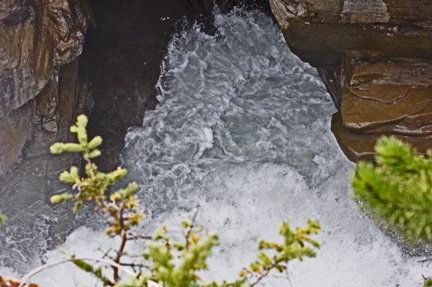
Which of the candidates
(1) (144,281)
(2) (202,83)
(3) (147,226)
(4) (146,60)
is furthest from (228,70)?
(1) (144,281)

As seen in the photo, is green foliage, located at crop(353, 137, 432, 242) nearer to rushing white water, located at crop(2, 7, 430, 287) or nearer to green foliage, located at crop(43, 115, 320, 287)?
green foliage, located at crop(43, 115, 320, 287)

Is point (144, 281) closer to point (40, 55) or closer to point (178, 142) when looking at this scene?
point (40, 55)

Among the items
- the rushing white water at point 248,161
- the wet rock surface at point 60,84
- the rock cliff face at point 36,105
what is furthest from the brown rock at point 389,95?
the rock cliff face at point 36,105

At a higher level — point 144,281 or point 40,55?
point 40,55

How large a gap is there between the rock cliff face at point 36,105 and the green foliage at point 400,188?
3.96 m

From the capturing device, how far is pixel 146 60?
716cm

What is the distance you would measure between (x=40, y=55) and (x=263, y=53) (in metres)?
3.15

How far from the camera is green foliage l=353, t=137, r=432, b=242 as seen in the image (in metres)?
2.43

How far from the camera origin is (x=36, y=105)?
5.77 m

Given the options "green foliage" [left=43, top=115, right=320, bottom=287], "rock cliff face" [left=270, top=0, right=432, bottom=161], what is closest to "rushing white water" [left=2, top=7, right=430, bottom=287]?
"rock cliff face" [left=270, top=0, right=432, bottom=161]

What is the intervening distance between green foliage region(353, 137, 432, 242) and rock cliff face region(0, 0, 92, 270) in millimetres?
3958

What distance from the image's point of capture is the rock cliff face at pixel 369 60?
5.03 metres

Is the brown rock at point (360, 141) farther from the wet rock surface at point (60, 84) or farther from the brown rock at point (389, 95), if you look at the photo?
the wet rock surface at point (60, 84)

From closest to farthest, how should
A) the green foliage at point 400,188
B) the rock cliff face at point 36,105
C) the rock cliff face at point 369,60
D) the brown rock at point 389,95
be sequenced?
the green foliage at point 400,188 → the rock cliff face at point 369,60 → the rock cliff face at point 36,105 → the brown rock at point 389,95
